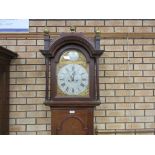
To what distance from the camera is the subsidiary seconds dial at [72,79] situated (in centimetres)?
226

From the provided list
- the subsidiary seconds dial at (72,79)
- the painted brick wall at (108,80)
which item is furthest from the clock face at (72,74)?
the painted brick wall at (108,80)

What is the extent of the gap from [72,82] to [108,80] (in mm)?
371

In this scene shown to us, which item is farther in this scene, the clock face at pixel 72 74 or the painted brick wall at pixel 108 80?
the painted brick wall at pixel 108 80

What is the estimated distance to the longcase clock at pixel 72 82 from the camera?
87.7 inches

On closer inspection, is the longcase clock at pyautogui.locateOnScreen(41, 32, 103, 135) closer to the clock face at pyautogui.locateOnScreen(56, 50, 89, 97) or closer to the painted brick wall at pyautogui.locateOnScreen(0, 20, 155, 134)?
the clock face at pyautogui.locateOnScreen(56, 50, 89, 97)

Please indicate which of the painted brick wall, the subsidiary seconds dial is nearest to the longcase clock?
the subsidiary seconds dial

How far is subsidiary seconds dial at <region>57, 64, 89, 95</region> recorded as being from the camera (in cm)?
226

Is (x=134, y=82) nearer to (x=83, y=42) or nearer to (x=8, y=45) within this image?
(x=83, y=42)

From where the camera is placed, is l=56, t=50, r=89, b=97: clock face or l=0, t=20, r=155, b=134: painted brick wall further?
l=0, t=20, r=155, b=134: painted brick wall

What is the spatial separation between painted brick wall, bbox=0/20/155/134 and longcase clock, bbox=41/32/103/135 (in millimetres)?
243

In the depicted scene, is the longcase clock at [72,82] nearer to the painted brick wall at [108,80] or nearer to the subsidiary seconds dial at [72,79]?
the subsidiary seconds dial at [72,79]

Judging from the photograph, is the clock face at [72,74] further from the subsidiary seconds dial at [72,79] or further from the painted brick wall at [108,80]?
the painted brick wall at [108,80]

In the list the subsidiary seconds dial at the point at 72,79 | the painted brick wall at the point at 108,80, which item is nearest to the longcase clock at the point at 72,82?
the subsidiary seconds dial at the point at 72,79

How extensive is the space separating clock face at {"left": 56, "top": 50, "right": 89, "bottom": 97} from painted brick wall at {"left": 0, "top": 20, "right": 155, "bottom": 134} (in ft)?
0.87
